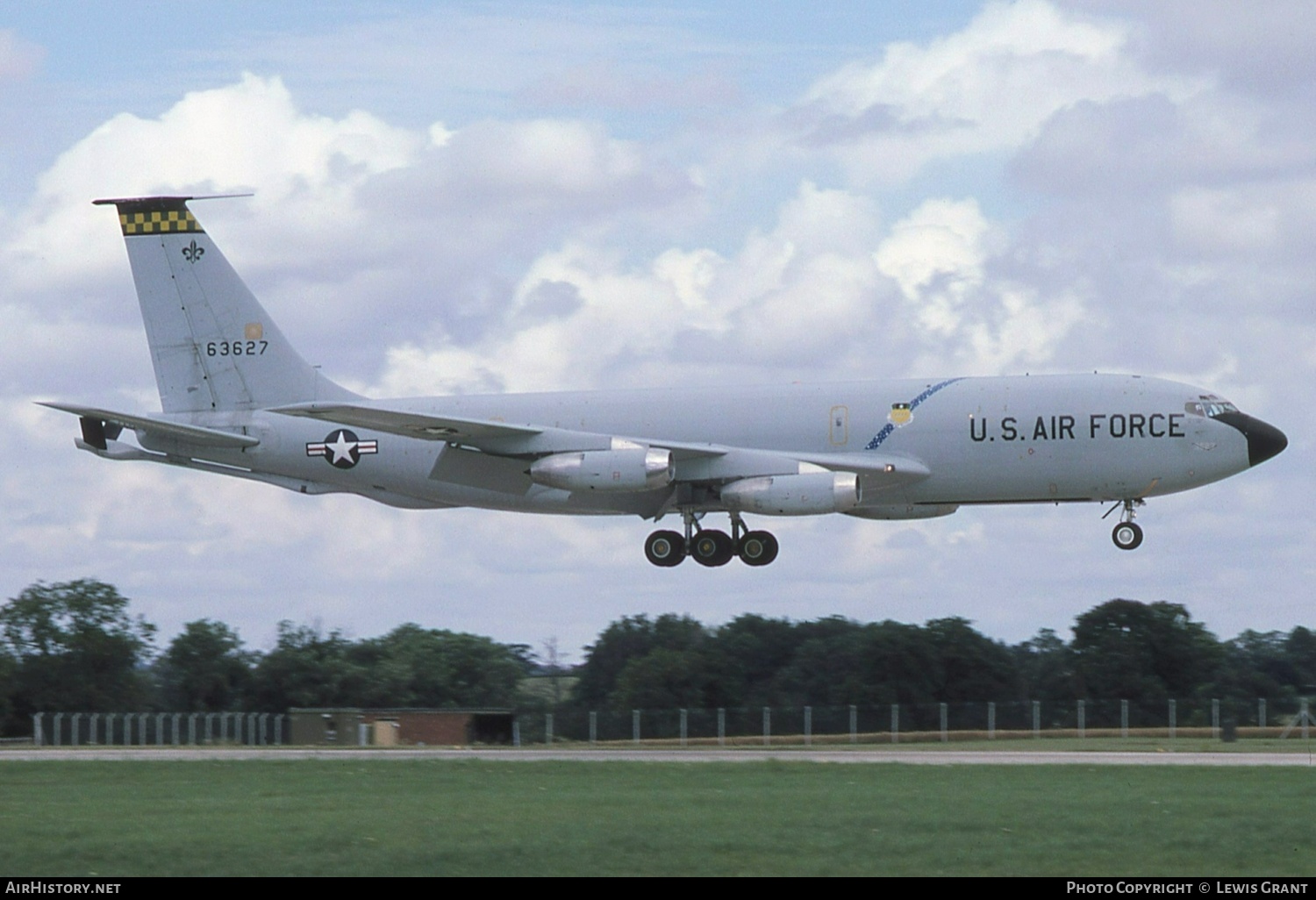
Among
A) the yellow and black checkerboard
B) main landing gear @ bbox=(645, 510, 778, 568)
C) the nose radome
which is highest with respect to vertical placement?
the yellow and black checkerboard

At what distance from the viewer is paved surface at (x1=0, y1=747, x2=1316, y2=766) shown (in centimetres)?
3556

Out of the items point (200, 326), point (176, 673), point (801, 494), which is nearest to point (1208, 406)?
point (801, 494)

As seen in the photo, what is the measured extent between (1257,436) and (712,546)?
13488 millimetres

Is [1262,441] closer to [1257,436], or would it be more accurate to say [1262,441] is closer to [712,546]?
[1257,436]

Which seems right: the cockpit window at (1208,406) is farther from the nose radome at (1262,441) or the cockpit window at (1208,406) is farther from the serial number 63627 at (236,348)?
the serial number 63627 at (236,348)

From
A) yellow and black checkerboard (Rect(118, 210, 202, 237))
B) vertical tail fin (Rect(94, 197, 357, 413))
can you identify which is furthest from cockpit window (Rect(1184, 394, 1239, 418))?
yellow and black checkerboard (Rect(118, 210, 202, 237))

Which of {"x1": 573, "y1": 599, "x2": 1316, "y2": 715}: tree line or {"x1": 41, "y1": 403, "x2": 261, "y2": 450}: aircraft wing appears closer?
{"x1": 41, "y1": 403, "x2": 261, "y2": 450}: aircraft wing

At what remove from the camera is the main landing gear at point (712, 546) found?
46781 millimetres

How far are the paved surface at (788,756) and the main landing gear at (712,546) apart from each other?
5068 mm

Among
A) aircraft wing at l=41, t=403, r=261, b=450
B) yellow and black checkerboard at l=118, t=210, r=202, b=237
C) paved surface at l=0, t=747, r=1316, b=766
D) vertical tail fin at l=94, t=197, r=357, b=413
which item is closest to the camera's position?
paved surface at l=0, t=747, r=1316, b=766

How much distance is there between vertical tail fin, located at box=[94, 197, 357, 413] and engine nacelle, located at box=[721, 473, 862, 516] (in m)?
13.1

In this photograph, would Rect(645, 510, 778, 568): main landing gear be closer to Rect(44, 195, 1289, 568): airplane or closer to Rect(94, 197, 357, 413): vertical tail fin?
Rect(44, 195, 1289, 568): airplane

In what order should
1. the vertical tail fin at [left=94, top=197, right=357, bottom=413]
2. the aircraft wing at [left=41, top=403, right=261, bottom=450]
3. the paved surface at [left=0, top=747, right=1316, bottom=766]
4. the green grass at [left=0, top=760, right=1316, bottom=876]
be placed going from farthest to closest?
the vertical tail fin at [left=94, top=197, right=357, bottom=413], the aircraft wing at [left=41, top=403, right=261, bottom=450], the paved surface at [left=0, top=747, right=1316, bottom=766], the green grass at [left=0, top=760, right=1316, bottom=876]

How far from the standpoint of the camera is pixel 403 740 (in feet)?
212
